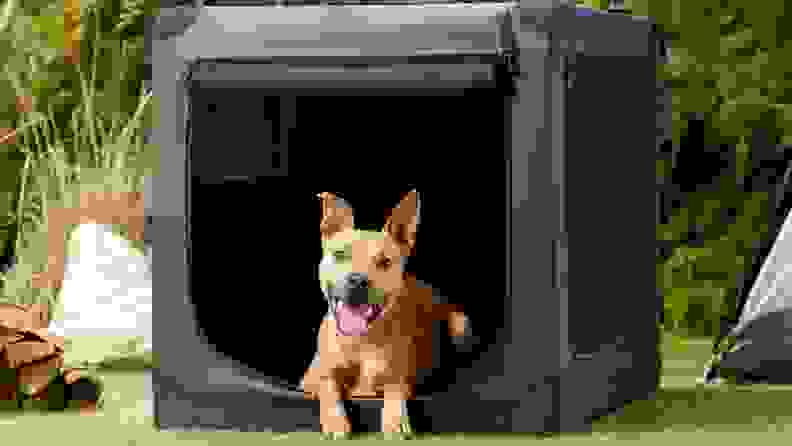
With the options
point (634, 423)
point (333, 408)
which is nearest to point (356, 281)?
point (333, 408)

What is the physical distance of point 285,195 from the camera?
186 inches

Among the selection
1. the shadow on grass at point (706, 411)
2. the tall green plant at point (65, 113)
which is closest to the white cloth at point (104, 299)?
the tall green plant at point (65, 113)

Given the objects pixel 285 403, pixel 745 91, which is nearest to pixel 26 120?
pixel 745 91

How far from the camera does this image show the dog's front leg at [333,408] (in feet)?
14.5

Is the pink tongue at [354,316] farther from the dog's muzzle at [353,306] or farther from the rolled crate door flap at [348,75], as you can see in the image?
the rolled crate door flap at [348,75]

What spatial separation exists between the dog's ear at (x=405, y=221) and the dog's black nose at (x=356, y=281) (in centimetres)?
14

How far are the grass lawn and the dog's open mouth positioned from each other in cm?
28

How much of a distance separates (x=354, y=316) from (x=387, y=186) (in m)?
0.51

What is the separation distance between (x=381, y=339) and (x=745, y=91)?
273 cm

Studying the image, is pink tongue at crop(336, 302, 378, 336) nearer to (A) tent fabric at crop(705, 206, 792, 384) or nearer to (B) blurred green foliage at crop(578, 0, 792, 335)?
(A) tent fabric at crop(705, 206, 792, 384)

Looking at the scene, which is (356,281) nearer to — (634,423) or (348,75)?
(348,75)

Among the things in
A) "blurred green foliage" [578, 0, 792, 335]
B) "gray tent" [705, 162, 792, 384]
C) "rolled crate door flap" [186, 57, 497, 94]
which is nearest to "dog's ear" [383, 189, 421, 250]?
"rolled crate door flap" [186, 57, 497, 94]

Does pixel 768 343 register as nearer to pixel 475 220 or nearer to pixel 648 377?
pixel 648 377

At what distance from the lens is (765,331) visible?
5387 mm
